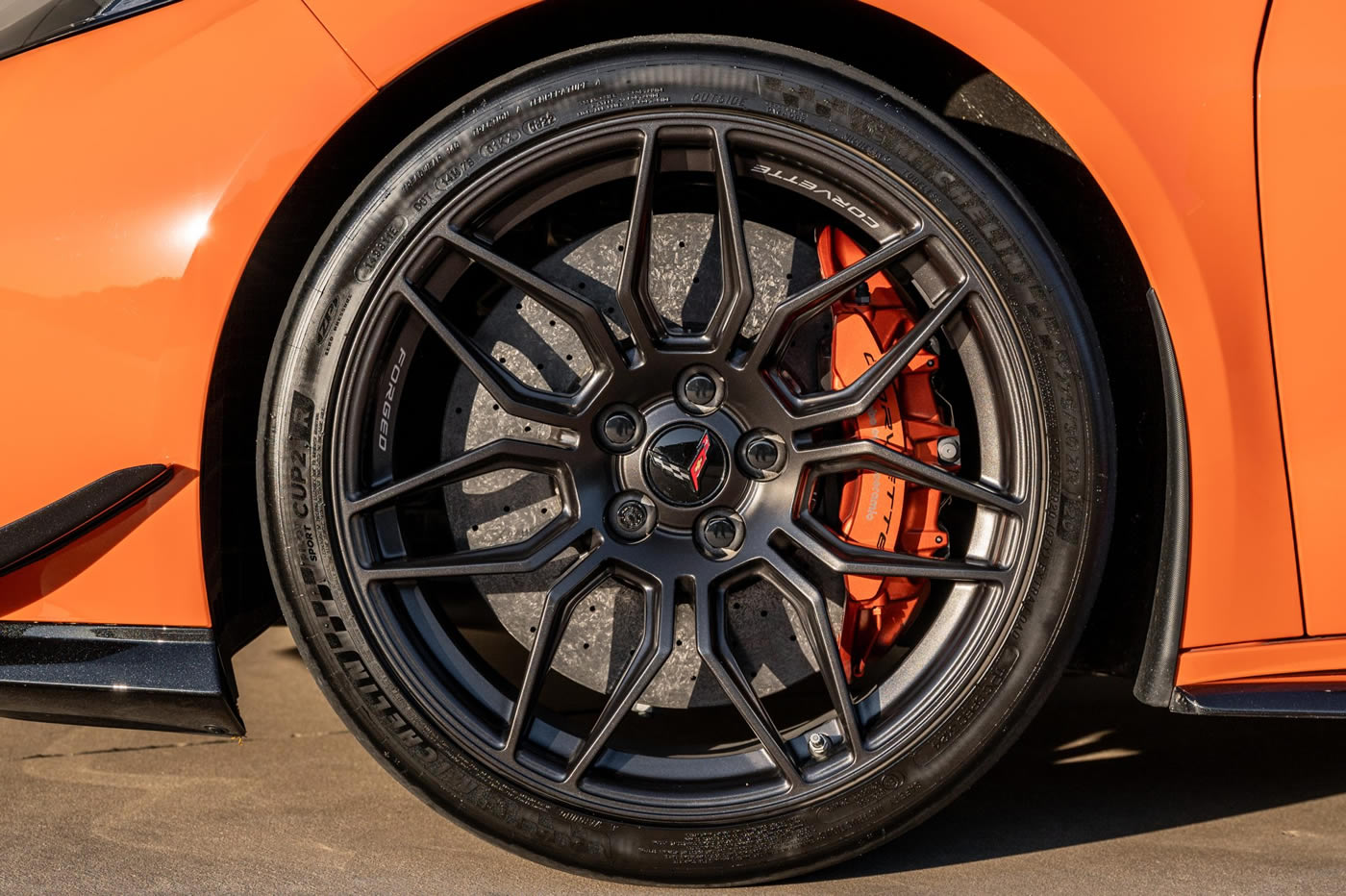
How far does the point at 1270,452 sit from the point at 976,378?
382mm

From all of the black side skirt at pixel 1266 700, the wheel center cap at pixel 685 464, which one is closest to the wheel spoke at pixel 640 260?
the wheel center cap at pixel 685 464

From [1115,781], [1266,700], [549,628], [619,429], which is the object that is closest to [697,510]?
[619,429]

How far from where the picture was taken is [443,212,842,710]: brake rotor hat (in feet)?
5.38

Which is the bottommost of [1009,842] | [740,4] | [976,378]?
[1009,842]

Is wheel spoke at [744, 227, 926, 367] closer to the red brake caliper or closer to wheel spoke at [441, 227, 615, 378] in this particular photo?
the red brake caliper

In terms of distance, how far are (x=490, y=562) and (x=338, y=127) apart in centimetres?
61

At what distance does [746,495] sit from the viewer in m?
1.55

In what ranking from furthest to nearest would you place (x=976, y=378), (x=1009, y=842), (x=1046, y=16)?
(x=1009, y=842) → (x=976, y=378) → (x=1046, y=16)

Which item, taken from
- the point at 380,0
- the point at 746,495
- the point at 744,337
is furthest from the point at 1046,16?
the point at 380,0

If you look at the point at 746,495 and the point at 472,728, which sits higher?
the point at 746,495

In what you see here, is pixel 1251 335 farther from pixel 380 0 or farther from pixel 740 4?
pixel 380 0

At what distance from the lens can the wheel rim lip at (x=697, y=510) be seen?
4.89 feet

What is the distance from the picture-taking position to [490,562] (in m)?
1.53

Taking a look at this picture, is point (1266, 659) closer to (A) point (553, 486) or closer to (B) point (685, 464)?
(B) point (685, 464)
